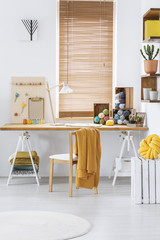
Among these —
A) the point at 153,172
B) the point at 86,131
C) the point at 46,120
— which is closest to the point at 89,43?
the point at 46,120

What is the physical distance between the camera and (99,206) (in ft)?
14.8

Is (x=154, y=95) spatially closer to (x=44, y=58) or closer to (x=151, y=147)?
(x=151, y=147)

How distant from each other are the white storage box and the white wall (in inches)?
56.7

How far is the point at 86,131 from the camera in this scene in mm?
4988

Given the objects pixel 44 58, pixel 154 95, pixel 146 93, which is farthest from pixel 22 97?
pixel 154 95

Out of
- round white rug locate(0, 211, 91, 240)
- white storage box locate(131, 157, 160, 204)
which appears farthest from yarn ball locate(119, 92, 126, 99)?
round white rug locate(0, 211, 91, 240)

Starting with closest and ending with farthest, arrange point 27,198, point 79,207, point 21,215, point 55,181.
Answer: point 21,215 < point 79,207 < point 27,198 < point 55,181

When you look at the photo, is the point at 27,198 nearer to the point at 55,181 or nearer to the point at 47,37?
the point at 55,181

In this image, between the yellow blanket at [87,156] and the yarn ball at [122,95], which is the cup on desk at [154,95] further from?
the yarn ball at [122,95]

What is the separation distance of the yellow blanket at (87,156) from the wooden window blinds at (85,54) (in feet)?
3.85

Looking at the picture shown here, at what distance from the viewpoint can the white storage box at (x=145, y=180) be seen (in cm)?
464

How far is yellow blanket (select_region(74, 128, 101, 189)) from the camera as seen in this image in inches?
195

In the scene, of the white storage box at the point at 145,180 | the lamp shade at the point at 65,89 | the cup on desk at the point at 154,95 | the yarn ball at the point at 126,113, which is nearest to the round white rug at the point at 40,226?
the white storage box at the point at 145,180

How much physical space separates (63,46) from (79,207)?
94.2 inches
